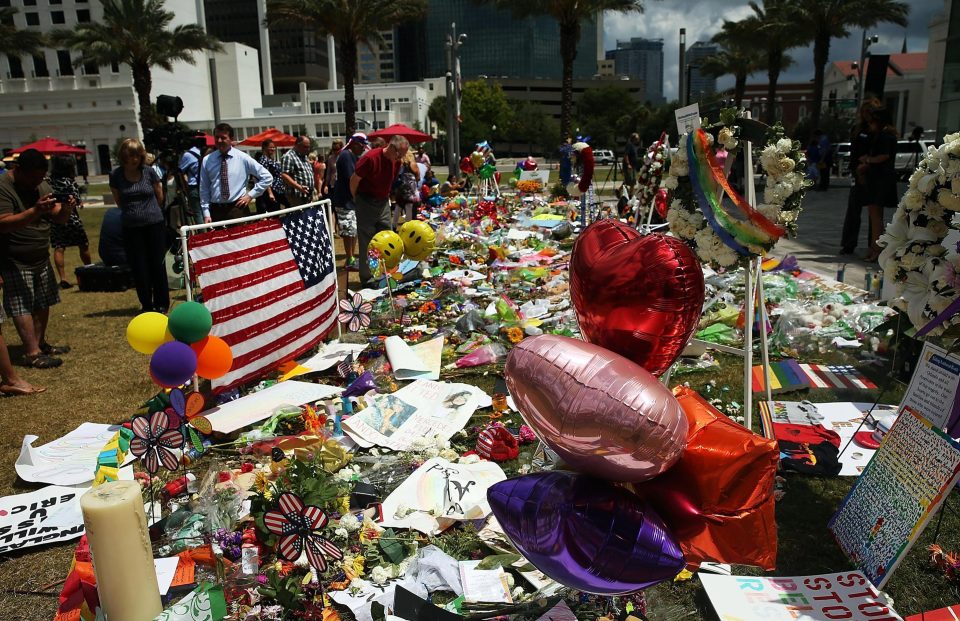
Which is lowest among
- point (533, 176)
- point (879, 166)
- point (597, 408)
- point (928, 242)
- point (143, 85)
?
point (533, 176)

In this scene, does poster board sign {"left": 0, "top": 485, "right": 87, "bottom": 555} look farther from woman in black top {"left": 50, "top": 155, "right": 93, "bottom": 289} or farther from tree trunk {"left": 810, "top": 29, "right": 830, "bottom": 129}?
tree trunk {"left": 810, "top": 29, "right": 830, "bottom": 129}

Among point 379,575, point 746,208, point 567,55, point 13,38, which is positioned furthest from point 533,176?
point 13,38

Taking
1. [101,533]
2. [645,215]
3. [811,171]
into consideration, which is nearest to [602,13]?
[811,171]

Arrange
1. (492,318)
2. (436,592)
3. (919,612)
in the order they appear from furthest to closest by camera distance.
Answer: (492,318)
(436,592)
(919,612)

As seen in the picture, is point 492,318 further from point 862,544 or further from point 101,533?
point 101,533

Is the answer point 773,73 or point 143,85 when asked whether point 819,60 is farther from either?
point 143,85

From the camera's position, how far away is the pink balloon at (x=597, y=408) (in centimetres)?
185

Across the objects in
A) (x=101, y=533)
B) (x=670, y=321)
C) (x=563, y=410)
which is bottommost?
(x=101, y=533)

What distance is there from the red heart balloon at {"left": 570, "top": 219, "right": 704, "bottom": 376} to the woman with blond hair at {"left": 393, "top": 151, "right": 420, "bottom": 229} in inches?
339

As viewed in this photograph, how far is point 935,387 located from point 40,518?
13.6 feet

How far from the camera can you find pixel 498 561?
2842 millimetres

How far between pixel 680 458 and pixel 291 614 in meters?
1.64

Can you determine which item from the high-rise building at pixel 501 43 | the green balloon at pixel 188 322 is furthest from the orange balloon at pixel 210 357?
the high-rise building at pixel 501 43

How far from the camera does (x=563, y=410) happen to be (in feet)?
6.16
